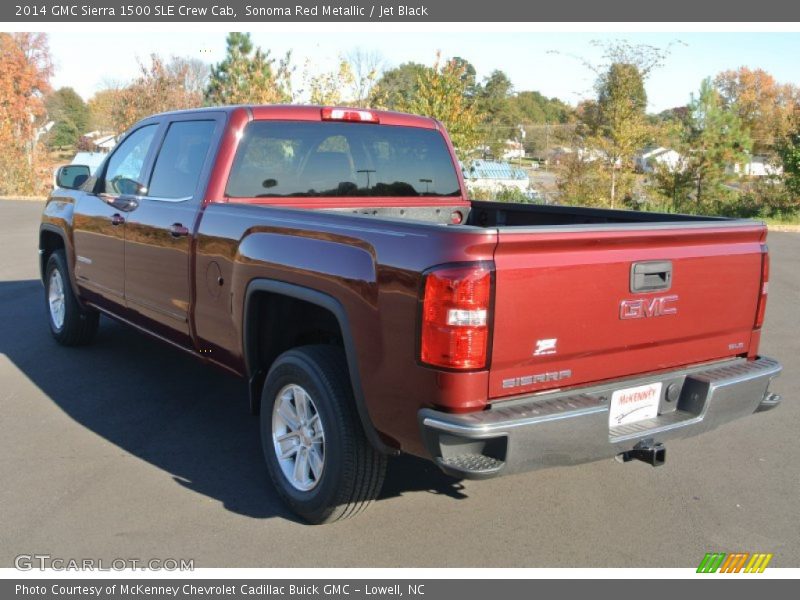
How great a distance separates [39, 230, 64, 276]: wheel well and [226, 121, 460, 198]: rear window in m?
3.17

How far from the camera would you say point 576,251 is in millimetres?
3256

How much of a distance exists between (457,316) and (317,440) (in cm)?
121

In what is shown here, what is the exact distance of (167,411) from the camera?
5.50 m

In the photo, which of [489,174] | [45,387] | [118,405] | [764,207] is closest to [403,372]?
[118,405]

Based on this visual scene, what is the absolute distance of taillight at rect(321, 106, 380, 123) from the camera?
5.08m

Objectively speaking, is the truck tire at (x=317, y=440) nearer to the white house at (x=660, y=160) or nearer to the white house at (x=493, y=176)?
the white house at (x=493, y=176)

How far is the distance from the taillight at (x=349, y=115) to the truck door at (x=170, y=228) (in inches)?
27.8

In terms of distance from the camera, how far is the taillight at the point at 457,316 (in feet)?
9.91

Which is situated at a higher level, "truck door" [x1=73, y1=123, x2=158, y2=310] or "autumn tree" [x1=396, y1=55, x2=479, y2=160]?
"autumn tree" [x1=396, y1=55, x2=479, y2=160]

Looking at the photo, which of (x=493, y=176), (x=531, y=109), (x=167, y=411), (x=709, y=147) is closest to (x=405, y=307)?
(x=167, y=411)

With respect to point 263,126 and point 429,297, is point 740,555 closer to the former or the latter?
point 429,297

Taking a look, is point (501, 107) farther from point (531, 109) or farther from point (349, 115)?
point (349, 115)

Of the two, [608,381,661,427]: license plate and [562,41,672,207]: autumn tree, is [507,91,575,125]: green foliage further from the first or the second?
[608,381,661,427]: license plate

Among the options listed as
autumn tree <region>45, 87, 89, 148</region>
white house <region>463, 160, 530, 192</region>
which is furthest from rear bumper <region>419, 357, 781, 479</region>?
autumn tree <region>45, 87, 89, 148</region>
